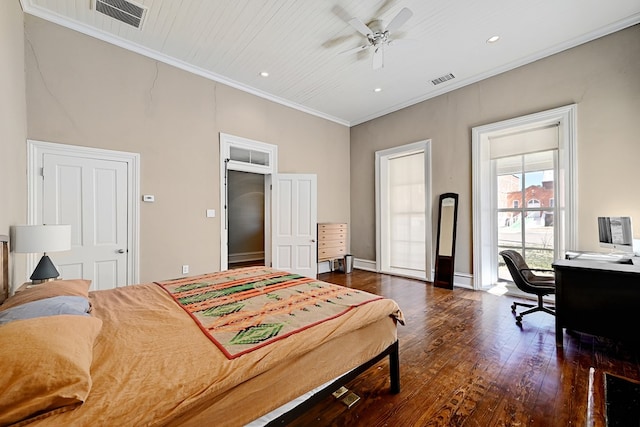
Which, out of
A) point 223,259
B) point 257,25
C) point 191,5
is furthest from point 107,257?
point 257,25

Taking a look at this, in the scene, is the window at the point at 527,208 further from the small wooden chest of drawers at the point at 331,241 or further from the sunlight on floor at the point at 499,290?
the small wooden chest of drawers at the point at 331,241

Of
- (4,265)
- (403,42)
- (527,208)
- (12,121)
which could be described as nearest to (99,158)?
(12,121)

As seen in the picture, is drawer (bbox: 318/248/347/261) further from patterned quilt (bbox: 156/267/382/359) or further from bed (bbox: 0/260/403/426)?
bed (bbox: 0/260/403/426)

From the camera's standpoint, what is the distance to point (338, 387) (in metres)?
1.54

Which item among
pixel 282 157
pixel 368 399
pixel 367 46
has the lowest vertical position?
pixel 368 399

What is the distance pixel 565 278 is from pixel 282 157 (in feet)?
14.6

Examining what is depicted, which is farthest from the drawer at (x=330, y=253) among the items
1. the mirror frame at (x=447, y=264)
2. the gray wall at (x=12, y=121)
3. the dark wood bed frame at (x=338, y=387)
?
the gray wall at (x=12, y=121)

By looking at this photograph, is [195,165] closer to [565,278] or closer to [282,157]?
[282,157]

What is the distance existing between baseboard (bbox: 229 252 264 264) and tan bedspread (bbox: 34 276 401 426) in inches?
216

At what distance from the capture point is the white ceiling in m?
2.90

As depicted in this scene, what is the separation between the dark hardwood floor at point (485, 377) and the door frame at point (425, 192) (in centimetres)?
176

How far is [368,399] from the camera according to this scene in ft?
5.96

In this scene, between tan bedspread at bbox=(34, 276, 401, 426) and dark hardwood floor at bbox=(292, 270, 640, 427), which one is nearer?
tan bedspread at bbox=(34, 276, 401, 426)

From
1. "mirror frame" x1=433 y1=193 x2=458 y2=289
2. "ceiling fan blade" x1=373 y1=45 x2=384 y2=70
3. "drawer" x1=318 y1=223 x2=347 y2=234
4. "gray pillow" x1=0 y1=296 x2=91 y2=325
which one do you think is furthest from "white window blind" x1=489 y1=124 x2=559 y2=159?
"gray pillow" x1=0 y1=296 x2=91 y2=325
